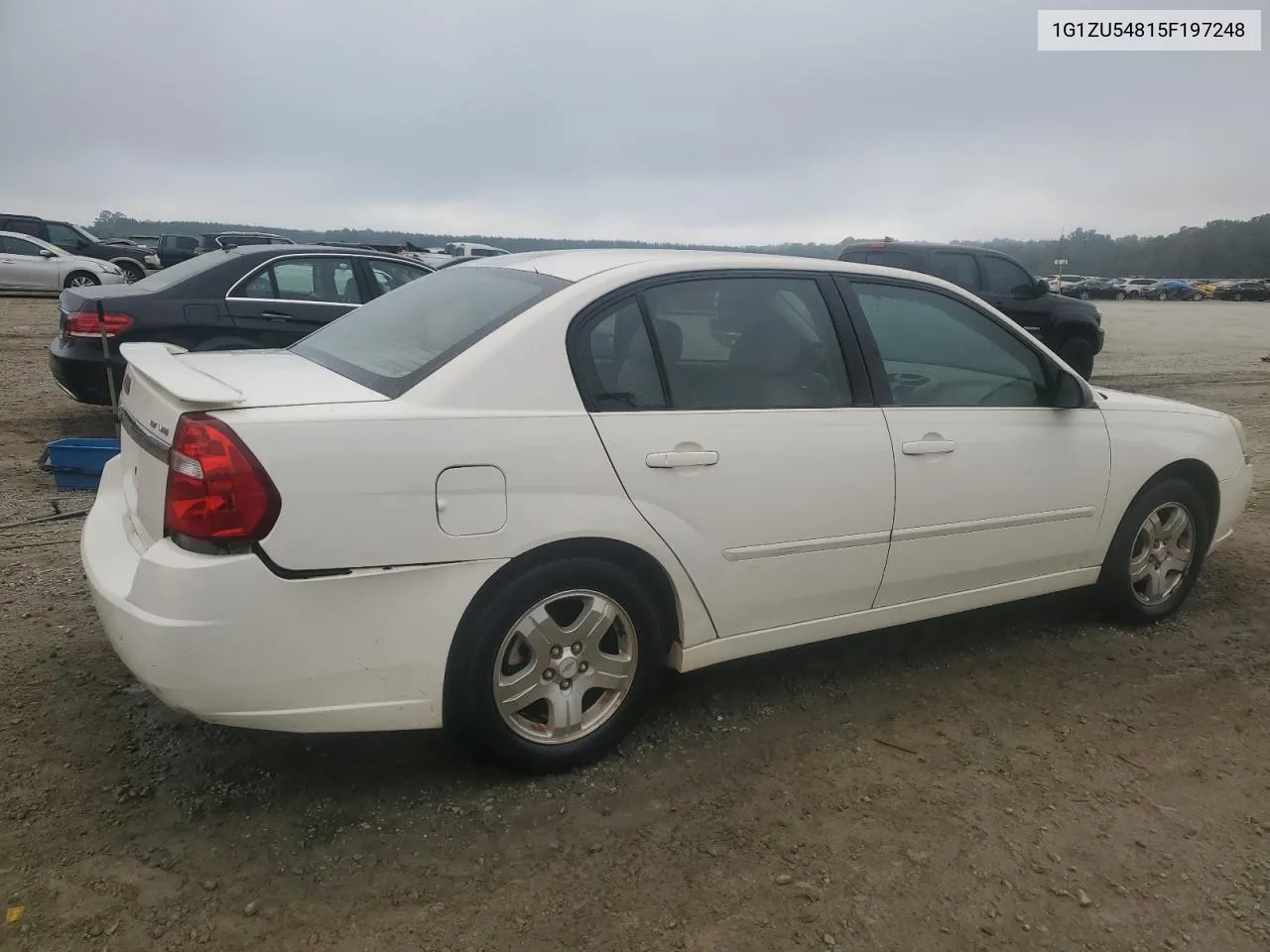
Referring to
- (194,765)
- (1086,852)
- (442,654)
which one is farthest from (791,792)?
(194,765)

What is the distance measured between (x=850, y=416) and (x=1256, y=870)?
1.70 metres

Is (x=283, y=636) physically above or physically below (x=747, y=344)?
below

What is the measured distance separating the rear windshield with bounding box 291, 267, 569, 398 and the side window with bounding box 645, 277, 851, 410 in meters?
0.40

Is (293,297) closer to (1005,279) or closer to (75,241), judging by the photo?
(1005,279)

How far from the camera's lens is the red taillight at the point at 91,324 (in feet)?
21.7

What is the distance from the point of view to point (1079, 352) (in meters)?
12.7

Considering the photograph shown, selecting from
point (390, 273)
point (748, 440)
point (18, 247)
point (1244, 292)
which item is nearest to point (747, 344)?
point (748, 440)

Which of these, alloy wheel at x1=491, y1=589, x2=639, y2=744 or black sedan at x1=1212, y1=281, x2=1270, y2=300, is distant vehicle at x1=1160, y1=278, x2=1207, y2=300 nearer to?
black sedan at x1=1212, y1=281, x2=1270, y2=300

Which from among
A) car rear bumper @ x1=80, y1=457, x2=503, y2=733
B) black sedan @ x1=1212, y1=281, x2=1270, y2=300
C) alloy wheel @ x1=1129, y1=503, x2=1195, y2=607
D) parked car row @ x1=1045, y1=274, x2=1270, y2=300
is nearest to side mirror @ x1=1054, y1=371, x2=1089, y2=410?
alloy wheel @ x1=1129, y1=503, x2=1195, y2=607

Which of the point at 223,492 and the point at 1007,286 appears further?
the point at 1007,286

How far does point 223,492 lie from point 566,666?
1.06m

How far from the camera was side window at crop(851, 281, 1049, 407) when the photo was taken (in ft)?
11.3

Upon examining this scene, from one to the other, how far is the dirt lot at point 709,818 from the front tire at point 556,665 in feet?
0.48

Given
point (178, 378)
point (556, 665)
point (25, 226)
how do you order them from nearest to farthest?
point (178, 378), point (556, 665), point (25, 226)
